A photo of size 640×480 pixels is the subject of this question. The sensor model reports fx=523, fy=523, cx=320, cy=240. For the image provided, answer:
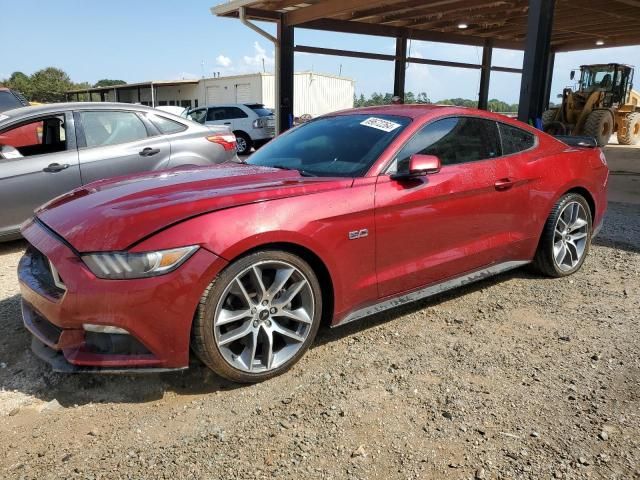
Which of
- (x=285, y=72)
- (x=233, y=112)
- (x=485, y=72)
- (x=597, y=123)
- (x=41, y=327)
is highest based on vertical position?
(x=485, y=72)

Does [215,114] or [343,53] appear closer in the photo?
[343,53]

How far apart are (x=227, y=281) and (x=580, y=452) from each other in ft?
5.85

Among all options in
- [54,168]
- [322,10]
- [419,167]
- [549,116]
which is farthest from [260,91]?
[419,167]

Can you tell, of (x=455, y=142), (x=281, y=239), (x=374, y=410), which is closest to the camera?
(x=374, y=410)

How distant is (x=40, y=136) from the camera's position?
595 centimetres

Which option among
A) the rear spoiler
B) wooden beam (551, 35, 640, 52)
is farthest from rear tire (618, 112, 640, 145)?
the rear spoiler

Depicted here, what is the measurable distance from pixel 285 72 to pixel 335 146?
1056 cm

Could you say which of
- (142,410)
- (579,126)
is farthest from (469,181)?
(579,126)

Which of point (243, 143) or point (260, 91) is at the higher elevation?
point (260, 91)

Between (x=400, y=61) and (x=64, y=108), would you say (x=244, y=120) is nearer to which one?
Answer: (x=400, y=61)

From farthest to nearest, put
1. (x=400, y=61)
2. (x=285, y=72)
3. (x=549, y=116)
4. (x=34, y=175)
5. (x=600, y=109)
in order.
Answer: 1. (x=549, y=116)
2. (x=600, y=109)
3. (x=400, y=61)
4. (x=285, y=72)
5. (x=34, y=175)

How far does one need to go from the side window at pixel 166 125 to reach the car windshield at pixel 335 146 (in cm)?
225

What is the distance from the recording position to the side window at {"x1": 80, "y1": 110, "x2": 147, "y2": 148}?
17.9 feet

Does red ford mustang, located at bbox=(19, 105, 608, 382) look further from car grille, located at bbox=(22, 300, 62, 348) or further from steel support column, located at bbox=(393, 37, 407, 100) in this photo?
steel support column, located at bbox=(393, 37, 407, 100)
